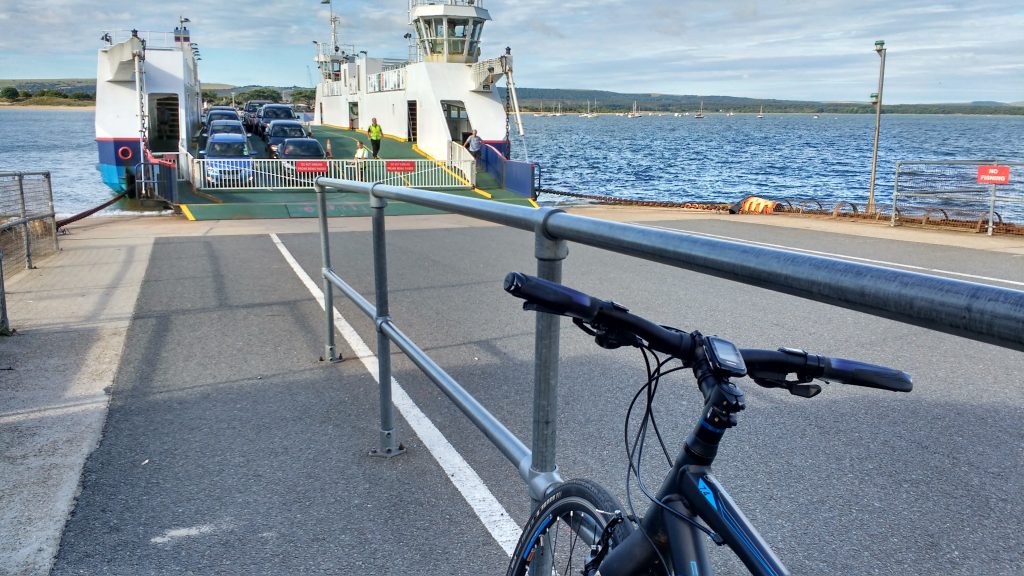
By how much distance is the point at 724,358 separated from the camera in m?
1.36

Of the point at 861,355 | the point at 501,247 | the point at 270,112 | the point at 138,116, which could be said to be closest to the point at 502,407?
the point at 861,355

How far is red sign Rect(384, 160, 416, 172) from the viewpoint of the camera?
23.1m

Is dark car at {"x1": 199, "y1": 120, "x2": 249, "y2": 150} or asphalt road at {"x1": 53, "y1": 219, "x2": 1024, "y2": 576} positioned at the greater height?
dark car at {"x1": 199, "y1": 120, "x2": 249, "y2": 150}

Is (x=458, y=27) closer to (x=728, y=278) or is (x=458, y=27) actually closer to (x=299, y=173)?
(x=299, y=173)

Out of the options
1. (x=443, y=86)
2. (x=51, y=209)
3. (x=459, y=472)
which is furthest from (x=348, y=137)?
(x=459, y=472)

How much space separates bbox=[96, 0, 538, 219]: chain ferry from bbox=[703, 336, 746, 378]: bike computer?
18.5m

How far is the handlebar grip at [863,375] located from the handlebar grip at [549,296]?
436 mm

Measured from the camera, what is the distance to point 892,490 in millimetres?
4000

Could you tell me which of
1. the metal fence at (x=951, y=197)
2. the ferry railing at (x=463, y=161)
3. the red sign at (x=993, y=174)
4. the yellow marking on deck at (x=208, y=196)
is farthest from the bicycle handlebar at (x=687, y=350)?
the ferry railing at (x=463, y=161)

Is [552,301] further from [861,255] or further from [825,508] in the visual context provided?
[861,255]

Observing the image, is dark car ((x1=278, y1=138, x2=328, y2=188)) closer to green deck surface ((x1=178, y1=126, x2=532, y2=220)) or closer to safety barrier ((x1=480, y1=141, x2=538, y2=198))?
green deck surface ((x1=178, y1=126, x2=532, y2=220))

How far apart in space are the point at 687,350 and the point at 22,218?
39.5 feet

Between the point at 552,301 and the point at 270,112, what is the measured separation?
41836 millimetres

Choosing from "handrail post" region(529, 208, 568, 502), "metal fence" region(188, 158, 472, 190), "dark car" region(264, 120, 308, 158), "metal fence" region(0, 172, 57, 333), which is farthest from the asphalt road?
"dark car" region(264, 120, 308, 158)
